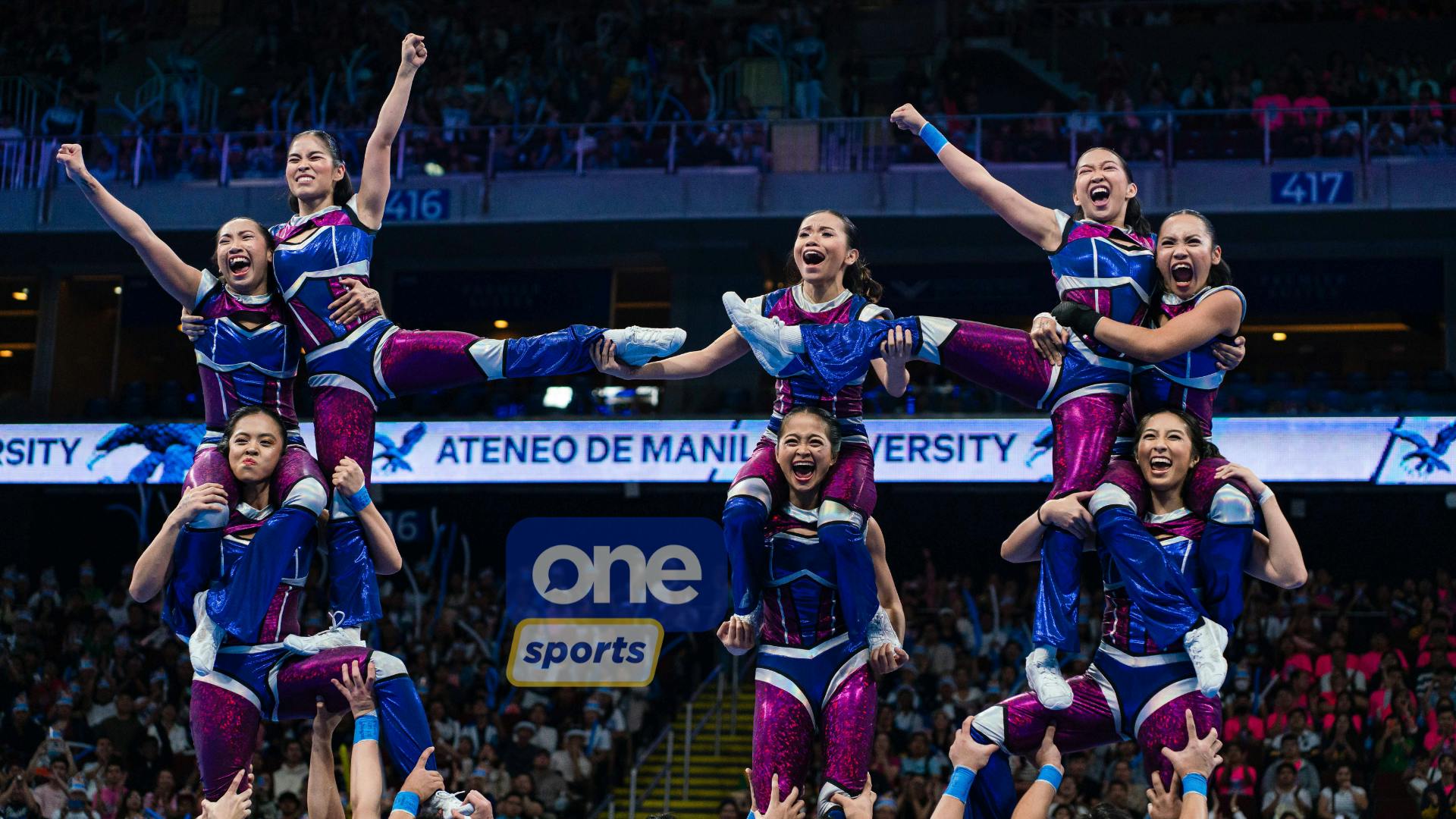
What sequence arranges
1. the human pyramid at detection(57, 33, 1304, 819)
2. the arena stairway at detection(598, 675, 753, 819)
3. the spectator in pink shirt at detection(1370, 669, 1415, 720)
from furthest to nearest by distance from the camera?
the arena stairway at detection(598, 675, 753, 819) → the spectator in pink shirt at detection(1370, 669, 1415, 720) → the human pyramid at detection(57, 33, 1304, 819)

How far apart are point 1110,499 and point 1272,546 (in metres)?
0.72

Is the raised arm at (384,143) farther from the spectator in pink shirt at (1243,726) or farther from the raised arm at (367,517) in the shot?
the spectator in pink shirt at (1243,726)

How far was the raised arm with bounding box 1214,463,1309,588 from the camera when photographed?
6.98 meters

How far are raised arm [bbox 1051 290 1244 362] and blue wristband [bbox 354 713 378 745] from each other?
361cm

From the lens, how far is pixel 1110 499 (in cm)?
702

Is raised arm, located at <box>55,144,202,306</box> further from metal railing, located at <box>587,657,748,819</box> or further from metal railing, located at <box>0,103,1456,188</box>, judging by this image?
metal railing, located at <box>0,103,1456,188</box>

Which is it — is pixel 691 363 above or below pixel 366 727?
above

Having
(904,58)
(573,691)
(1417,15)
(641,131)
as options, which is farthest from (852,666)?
(1417,15)

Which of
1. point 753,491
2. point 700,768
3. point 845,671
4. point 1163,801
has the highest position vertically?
point 753,491

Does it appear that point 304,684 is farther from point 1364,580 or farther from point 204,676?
point 1364,580

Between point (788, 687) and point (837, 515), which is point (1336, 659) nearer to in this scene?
point (788, 687)

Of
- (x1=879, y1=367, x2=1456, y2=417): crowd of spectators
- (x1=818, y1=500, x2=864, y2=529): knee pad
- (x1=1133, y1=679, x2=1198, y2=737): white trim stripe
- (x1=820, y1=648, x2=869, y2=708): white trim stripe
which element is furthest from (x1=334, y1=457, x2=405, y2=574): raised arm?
(x1=879, y1=367, x2=1456, y2=417): crowd of spectators

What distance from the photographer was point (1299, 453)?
16.2 m

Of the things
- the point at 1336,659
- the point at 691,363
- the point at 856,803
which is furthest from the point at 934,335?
the point at 1336,659
